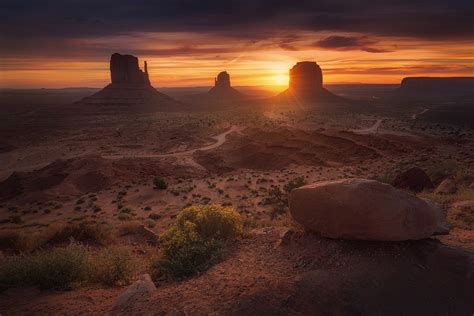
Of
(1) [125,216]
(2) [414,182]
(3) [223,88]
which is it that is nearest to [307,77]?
(3) [223,88]

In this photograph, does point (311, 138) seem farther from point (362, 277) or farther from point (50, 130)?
point (50, 130)

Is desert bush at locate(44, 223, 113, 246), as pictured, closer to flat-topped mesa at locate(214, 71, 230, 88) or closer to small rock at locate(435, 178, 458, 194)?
small rock at locate(435, 178, 458, 194)

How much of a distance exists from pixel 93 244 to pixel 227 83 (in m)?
176

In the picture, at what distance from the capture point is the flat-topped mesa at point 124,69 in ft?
424

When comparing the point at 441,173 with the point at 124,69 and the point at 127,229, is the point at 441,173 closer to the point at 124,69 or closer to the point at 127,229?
the point at 127,229

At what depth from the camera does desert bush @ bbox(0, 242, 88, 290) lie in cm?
901

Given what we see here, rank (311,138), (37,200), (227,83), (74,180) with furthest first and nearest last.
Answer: (227,83)
(311,138)
(74,180)
(37,200)

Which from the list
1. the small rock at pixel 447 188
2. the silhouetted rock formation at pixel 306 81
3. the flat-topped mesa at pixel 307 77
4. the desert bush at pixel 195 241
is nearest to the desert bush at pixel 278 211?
the desert bush at pixel 195 241

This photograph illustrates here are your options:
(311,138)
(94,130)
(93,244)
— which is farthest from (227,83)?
(93,244)

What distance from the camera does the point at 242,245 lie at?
1081 centimetres

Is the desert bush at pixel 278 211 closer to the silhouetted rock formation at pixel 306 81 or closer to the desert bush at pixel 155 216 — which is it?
the desert bush at pixel 155 216

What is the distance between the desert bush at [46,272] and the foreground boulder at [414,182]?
1801 centimetres

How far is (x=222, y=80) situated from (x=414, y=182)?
170 meters

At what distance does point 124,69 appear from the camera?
5123 inches
